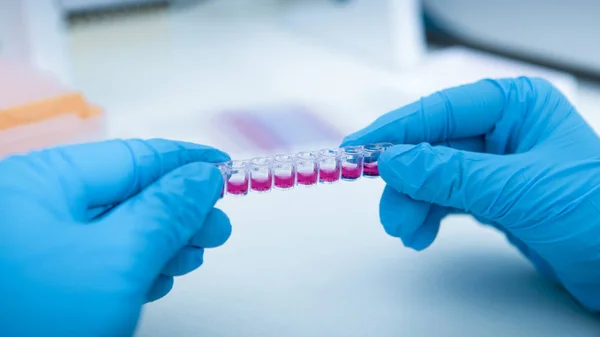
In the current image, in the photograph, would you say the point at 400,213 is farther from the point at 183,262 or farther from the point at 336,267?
the point at 183,262

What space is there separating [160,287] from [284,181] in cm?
23

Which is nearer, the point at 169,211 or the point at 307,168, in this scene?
the point at 169,211

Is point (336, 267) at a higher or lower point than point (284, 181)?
lower

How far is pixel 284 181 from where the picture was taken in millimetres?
848

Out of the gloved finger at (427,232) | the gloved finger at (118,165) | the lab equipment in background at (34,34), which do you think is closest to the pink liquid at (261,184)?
the gloved finger at (118,165)

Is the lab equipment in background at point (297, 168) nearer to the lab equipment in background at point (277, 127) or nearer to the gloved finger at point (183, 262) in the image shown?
the gloved finger at point (183, 262)

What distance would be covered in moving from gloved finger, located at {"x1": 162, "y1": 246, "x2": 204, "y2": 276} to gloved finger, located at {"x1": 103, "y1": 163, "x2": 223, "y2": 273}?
0.20 ft

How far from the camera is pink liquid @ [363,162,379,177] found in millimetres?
851

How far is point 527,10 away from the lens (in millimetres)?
1712

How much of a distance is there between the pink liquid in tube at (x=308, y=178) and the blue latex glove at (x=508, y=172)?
0.07 meters

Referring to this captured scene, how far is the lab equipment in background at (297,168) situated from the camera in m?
0.82

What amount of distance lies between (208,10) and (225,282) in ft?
5.66

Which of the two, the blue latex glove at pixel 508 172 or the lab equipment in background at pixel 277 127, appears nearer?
the blue latex glove at pixel 508 172

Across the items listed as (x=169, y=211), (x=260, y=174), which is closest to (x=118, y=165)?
(x=169, y=211)
